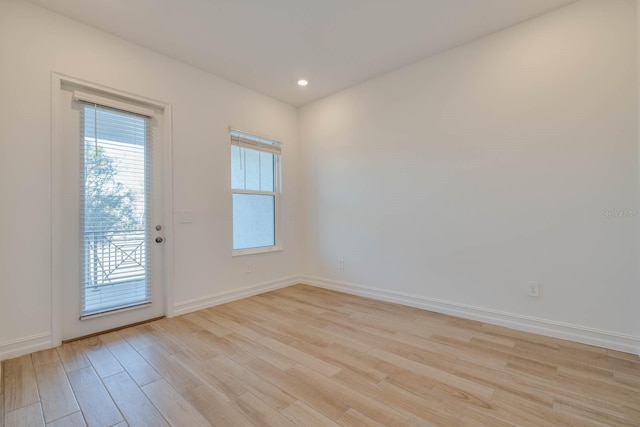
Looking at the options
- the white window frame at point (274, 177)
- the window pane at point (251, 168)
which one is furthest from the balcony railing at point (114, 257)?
the window pane at point (251, 168)

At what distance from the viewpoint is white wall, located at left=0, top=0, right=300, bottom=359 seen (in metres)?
2.12

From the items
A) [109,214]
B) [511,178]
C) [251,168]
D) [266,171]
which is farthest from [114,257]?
[511,178]

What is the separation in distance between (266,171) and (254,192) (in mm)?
381

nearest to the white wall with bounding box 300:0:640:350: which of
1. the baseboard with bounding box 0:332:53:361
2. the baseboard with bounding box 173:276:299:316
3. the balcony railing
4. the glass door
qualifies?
the baseboard with bounding box 173:276:299:316

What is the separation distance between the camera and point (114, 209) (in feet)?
8.60

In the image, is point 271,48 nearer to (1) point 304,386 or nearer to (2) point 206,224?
(2) point 206,224

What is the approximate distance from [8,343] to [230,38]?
3.00 m

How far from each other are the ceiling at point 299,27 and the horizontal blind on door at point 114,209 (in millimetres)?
757

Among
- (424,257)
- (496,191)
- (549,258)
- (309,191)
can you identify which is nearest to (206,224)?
(309,191)

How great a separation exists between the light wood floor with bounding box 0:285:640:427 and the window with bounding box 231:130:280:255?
1325mm

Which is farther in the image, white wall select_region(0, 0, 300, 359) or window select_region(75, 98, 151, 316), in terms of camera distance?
window select_region(75, 98, 151, 316)

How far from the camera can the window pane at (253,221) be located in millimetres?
3660

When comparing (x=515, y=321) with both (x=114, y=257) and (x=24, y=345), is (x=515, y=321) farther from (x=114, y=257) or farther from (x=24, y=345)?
(x=24, y=345)

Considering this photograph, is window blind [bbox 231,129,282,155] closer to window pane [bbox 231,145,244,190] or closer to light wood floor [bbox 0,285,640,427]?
window pane [bbox 231,145,244,190]
